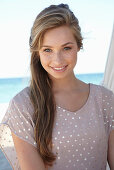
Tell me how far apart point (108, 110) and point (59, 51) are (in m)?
0.54

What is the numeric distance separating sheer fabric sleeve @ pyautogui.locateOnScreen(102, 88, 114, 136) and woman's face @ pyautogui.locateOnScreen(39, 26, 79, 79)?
1.15 feet

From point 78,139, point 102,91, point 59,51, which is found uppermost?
point 59,51

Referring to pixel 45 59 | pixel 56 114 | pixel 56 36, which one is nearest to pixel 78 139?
pixel 56 114


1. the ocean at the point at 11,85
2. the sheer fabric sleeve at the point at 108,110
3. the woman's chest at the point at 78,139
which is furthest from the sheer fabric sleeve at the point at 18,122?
the ocean at the point at 11,85

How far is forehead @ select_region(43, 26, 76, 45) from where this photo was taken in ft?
5.13

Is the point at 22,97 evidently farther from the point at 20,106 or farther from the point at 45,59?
the point at 45,59

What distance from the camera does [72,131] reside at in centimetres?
165

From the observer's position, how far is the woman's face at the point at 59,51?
1.57 m

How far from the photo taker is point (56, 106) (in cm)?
174

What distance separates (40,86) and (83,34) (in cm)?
48

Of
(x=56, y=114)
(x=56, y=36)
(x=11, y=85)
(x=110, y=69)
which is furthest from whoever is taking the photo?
(x=11, y=85)

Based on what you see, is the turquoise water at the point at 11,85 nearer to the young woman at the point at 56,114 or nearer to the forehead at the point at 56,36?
the young woman at the point at 56,114

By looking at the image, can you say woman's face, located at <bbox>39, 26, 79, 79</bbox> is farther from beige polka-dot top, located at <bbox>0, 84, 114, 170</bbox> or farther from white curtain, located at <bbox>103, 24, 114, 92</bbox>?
white curtain, located at <bbox>103, 24, 114, 92</bbox>

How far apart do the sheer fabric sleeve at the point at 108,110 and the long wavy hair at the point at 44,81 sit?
34 cm
